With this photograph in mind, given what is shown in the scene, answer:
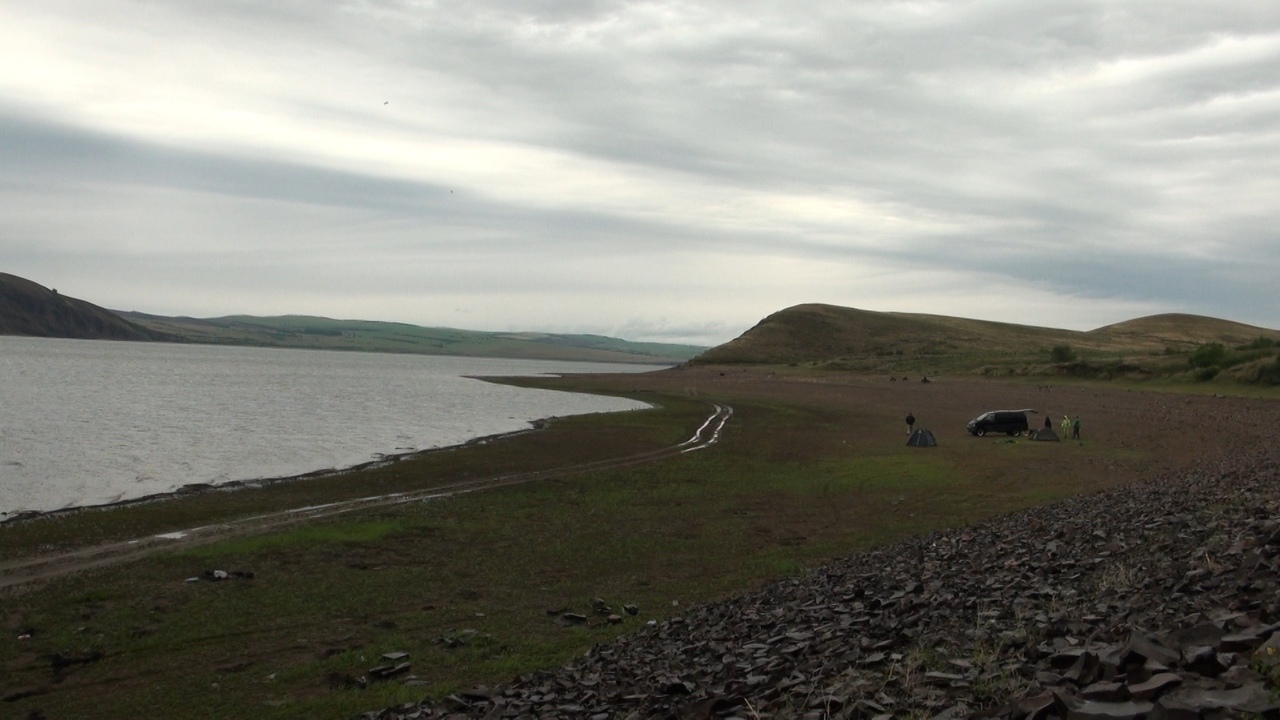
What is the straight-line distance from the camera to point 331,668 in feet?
43.1

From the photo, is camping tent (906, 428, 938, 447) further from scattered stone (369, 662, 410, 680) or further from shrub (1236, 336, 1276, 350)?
shrub (1236, 336, 1276, 350)

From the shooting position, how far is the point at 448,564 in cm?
1959

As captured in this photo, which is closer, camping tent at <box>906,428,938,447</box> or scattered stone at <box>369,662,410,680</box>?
scattered stone at <box>369,662,410,680</box>

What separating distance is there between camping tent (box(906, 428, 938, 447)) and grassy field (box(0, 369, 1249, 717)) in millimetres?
1025

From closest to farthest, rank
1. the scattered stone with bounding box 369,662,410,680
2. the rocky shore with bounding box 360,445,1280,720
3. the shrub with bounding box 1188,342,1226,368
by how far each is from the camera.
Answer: the rocky shore with bounding box 360,445,1280,720 < the scattered stone with bounding box 369,662,410,680 < the shrub with bounding box 1188,342,1226,368

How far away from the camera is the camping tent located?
41.4m

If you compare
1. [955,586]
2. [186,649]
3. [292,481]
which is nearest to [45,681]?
[186,649]

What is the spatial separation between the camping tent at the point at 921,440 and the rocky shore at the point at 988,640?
23628mm

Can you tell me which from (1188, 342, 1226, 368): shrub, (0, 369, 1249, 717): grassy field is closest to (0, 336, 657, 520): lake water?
(0, 369, 1249, 717): grassy field

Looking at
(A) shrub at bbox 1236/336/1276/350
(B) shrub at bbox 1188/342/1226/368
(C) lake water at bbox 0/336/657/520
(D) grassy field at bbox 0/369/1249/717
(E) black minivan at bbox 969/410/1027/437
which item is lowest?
(C) lake water at bbox 0/336/657/520

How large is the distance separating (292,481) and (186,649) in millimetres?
18624

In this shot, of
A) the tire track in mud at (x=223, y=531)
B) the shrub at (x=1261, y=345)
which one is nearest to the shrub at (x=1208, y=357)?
the shrub at (x=1261, y=345)

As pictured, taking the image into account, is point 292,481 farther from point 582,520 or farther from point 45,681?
point 45,681

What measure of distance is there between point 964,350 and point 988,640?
161467mm
